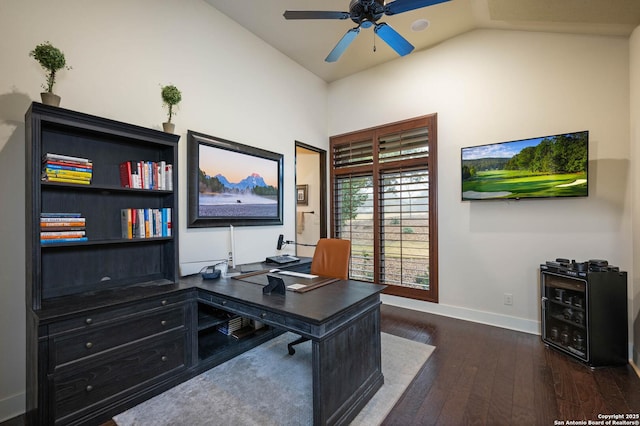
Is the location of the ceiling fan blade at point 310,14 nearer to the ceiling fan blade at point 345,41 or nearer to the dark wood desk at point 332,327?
the ceiling fan blade at point 345,41

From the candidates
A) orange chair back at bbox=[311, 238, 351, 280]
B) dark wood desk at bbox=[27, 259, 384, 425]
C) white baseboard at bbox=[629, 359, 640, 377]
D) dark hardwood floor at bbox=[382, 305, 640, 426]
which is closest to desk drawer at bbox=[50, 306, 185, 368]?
dark wood desk at bbox=[27, 259, 384, 425]

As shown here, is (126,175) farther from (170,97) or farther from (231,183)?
(231,183)

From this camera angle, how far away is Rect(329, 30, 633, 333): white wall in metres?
2.70

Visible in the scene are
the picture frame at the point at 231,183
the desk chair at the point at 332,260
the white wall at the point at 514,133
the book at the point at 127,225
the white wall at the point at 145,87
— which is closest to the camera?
the white wall at the point at 145,87

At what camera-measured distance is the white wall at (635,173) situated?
7.93ft

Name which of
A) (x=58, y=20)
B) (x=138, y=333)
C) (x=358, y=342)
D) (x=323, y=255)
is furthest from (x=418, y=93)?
(x=138, y=333)

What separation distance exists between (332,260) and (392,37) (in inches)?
84.9

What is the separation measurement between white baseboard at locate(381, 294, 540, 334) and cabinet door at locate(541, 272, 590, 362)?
0.33 metres

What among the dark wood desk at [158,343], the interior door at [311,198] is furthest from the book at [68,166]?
the interior door at [311,198]

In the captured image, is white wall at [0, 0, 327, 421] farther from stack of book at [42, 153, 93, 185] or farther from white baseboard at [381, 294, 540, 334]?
white baseboard at [381, 294, 540, 334]

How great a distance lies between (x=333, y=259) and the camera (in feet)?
9.50

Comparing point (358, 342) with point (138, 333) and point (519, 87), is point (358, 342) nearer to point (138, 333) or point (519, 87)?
point (138, 333)

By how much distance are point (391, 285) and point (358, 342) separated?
2.45 metres

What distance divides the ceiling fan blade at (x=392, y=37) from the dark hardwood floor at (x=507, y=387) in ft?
9.51
